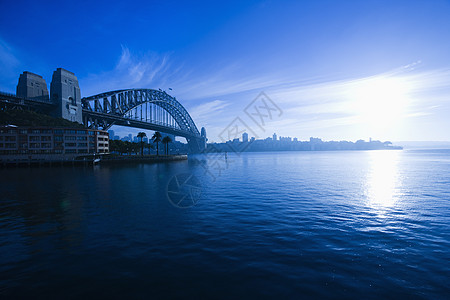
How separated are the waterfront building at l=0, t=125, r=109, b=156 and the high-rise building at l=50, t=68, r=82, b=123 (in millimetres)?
15161

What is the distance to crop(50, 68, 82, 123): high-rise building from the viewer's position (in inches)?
3802

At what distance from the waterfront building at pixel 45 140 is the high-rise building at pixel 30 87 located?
81.7ft

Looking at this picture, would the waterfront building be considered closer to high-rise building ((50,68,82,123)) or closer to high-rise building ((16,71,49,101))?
high-rise building ((50,68,82,123))

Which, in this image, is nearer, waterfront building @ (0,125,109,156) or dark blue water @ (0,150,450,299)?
dark blue water @ (0,150,450,299)

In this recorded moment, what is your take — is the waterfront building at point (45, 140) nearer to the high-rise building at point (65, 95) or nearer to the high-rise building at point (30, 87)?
the high-rise building at point (65, 95)

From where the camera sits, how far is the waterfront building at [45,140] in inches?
3162

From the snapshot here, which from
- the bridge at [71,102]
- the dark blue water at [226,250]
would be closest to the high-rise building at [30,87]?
the bridge at [71,102]

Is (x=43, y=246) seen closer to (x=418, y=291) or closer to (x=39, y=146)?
(x=418, y=291)

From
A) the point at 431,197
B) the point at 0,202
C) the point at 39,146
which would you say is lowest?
the point at 431,197

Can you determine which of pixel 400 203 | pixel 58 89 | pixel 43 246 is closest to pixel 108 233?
pixel 43 246

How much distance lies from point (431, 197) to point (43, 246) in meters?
36.9

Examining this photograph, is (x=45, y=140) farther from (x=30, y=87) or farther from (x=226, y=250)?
(x=226, y=250)

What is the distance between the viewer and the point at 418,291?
8.10 m

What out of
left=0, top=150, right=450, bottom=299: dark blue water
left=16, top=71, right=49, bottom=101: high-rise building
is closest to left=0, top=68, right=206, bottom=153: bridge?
left=16, top=71, right=49, bottom=101: high-rise building
